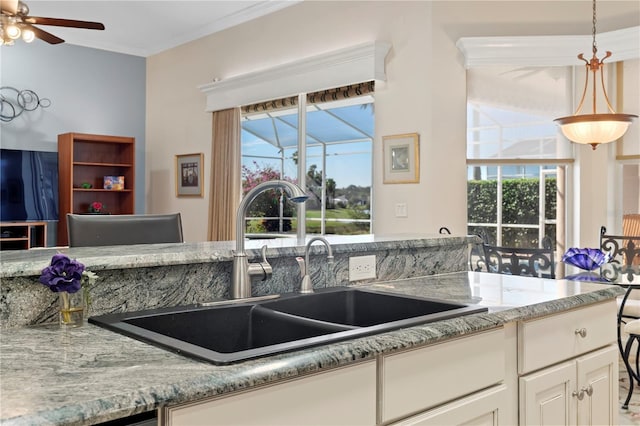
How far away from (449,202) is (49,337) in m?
3.56

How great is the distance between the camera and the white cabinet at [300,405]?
978 mm

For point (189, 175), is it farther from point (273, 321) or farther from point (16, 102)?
point (273, 321)

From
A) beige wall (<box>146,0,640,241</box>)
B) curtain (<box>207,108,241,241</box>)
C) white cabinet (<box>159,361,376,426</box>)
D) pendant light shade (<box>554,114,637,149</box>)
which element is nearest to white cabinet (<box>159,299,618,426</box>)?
white cabinet (<box>159,361,376,426</box>)

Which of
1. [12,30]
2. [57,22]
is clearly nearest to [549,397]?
[12,30]

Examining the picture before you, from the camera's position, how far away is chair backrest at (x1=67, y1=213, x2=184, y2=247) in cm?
227

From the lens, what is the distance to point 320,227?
5.21m

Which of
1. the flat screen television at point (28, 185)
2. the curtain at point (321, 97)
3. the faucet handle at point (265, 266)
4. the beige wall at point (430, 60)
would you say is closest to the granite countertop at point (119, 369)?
the faucet handle at point (265, 266)

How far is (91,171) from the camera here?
21.7ft

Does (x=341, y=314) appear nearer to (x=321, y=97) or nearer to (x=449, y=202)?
(x=449, y=202)

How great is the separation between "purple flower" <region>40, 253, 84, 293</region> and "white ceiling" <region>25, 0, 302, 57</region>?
4484mm

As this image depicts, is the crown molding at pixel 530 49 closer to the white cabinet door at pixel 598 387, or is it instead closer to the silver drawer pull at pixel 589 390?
the white cabinet door at pixel 598 387

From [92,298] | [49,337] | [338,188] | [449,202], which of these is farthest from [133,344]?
[338,188]

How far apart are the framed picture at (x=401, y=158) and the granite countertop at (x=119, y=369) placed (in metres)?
2.90

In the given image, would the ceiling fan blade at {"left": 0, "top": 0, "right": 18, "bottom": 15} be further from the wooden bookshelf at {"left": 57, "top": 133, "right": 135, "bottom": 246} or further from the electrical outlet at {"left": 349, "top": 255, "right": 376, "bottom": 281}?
the electrical outlet at {"left": 349, "top": 255, "right": 376, "bottom": 281}
